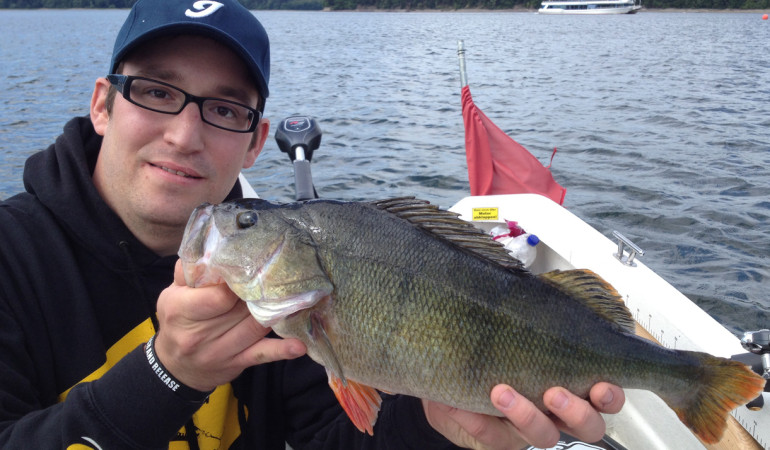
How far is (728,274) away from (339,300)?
6091 mm

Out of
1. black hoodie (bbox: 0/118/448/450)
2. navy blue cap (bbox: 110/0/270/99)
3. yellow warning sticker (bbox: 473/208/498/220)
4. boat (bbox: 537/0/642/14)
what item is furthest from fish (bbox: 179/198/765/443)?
boat (bbox: 537/0/642/14)

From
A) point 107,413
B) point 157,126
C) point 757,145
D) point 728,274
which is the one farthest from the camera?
point 757,145

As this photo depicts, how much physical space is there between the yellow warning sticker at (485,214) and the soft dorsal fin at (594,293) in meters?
2.68

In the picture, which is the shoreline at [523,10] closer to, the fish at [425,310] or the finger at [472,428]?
the fish at [425,310]

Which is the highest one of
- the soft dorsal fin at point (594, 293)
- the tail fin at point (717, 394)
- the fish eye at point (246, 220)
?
the fish eye at point (246, 220)

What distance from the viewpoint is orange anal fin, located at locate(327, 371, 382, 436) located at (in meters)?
1.86

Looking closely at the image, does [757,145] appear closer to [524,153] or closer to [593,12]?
[524,153]

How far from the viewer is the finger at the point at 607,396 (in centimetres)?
185

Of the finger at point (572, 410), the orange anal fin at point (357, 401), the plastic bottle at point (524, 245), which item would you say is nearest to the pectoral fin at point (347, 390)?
the orange anal fin at point (357, 401)

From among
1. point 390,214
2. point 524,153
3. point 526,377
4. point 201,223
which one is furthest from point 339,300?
point 524,153

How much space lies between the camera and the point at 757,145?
1068 cm

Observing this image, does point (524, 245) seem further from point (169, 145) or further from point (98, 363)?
point (98, 363)

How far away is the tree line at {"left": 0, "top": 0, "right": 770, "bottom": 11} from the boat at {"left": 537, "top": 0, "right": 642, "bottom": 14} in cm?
431

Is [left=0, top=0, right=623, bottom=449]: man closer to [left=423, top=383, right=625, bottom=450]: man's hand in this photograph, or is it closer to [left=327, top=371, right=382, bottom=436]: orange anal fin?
[left=423, top=383, right=625, bottom=450]: man's hand
